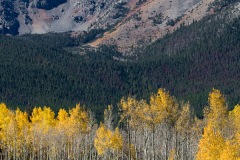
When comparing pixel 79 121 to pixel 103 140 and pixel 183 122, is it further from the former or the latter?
pixel 183 122

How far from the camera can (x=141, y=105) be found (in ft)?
319

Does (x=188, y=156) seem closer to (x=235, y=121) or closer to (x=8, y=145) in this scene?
(x=235, y=121)

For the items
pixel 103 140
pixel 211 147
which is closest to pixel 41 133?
pixel 103 140

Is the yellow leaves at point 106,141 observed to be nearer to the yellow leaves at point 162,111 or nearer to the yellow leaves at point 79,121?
the yellow leaves at point 79,121

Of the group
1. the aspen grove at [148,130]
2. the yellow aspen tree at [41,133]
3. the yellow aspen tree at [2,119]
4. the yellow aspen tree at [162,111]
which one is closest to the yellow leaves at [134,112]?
the aspen grove at [148,130]

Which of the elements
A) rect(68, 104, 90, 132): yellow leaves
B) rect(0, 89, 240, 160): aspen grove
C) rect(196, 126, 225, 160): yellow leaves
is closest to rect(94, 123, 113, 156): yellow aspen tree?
rect(0, 89, 240, 160): aspen grove

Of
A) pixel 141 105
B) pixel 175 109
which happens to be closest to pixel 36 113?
pixel 141 105

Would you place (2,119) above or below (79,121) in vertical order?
above

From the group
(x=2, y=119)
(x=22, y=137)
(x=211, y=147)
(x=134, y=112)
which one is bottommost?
(x=211, y=147)

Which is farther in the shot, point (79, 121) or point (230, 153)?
point (79, 121)

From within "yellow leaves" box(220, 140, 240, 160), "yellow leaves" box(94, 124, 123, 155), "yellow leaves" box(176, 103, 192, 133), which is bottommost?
"yellow leaves" box(220, 140, 240, 160)

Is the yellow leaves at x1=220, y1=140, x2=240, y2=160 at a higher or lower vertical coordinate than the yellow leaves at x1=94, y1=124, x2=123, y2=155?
lower

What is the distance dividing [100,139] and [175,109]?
25.8 m

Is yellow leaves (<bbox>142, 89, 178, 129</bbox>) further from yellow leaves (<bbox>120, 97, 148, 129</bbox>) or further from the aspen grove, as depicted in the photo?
yellow leaves (<bbox>120, 97, 148, 129</bbox>)
